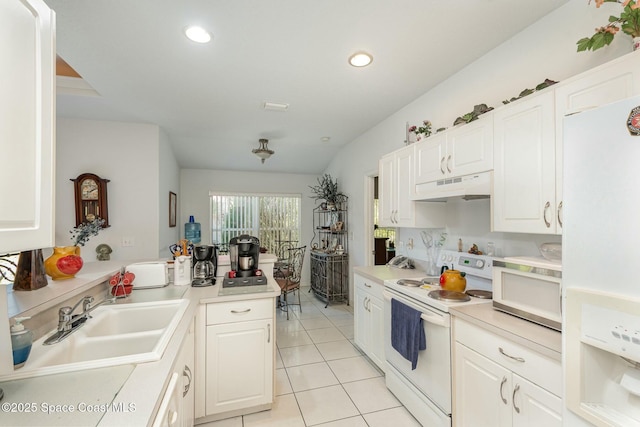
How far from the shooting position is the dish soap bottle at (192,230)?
16.0 feet

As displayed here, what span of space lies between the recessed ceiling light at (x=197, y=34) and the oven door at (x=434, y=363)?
2260mm

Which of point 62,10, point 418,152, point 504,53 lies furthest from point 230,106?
point 504,53

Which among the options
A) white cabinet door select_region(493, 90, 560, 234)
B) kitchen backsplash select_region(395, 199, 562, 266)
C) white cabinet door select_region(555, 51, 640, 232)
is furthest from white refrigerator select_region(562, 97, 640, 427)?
kitchen backsplash select_region(395, 199, 562, 266)

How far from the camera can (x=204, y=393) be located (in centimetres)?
185

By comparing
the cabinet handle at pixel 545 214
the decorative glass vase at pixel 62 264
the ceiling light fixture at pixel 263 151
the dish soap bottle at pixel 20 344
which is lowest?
the dish soap bottle at pixel 20 344

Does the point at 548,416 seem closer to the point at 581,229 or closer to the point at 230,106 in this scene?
the point at 581,229

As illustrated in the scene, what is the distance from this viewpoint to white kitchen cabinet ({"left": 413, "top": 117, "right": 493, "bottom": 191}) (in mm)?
1793

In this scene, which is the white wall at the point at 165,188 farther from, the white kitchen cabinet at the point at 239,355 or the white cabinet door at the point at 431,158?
the white cabinet door at the point at 431,158

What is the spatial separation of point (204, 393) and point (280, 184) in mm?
4252

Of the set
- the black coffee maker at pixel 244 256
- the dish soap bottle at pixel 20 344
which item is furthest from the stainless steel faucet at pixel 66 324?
the black coffee maker at pixel 244 256

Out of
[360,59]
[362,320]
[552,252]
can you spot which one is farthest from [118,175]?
[552,252]

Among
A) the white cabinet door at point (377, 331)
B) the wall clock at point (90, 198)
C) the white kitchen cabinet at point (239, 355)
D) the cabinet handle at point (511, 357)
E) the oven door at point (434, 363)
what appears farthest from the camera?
the wall clock at point (90, 198)

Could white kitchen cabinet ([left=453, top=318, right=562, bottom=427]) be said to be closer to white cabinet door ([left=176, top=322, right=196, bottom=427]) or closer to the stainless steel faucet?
white cabinet door ([left=176, top=322, right=196, bottom=427])

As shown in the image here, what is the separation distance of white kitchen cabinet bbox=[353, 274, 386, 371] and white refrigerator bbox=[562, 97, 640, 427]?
161cm
